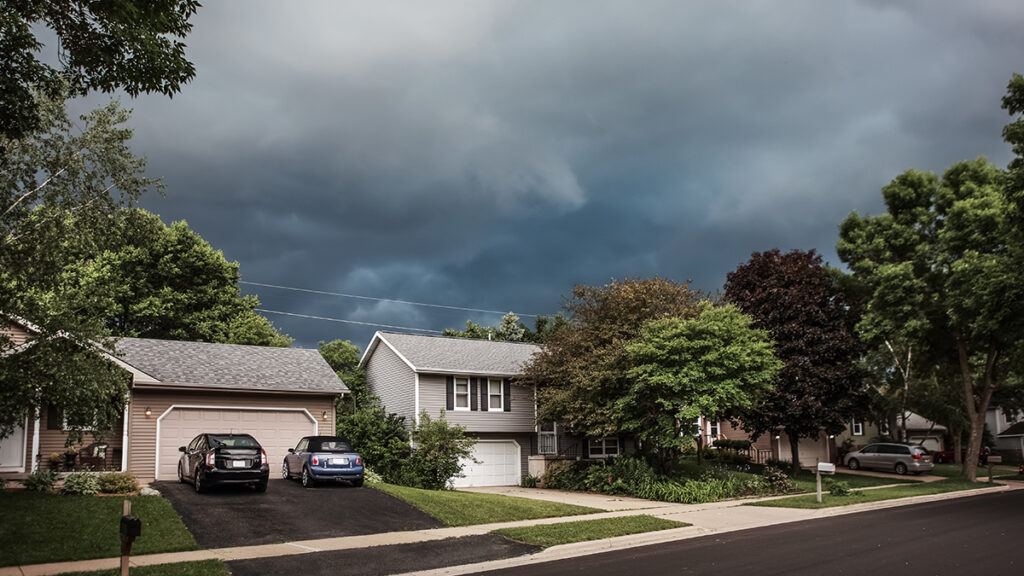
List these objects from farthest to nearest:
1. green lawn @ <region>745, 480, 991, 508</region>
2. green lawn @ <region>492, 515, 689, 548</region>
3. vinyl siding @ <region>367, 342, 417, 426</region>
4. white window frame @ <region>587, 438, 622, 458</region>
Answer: white window frame @ <region>587, 438, 622, 458</region> < vinyl siding @ <region>367, 342, 417, 426</region> < green lawn @ <region>745, 480, 991, 508</region> < green lawn @ <region>492, 515, 689, 548</region>

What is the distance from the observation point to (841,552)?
42.5 ft

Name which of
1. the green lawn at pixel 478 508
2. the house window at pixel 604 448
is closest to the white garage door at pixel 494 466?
the house window at pixel 604 448

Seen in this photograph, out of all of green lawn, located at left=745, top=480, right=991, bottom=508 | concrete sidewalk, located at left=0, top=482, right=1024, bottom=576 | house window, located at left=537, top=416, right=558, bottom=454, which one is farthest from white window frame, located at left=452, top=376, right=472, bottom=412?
green lawn, located at left=745, top=480, right=991, bottom=508

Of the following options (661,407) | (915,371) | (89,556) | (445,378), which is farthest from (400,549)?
(915,371)

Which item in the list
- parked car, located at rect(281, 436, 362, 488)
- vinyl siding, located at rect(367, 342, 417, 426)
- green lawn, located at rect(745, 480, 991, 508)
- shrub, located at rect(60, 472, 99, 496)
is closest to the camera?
shrub, located at rect(60, 472, 99, 496)

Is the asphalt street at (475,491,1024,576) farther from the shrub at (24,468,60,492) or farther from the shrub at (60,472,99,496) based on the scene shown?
the shrub at (24,468,60,492)

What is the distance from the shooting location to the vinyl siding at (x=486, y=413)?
30891 mm

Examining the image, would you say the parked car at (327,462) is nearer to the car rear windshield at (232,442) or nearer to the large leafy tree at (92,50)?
the car rear windshield at (232,442)

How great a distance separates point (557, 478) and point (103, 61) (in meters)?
23.3

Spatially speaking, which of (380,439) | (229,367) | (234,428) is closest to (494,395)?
(380,439)

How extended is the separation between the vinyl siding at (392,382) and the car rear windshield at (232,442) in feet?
33.5

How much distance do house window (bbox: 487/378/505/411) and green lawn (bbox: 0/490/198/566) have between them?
16393 millimetres

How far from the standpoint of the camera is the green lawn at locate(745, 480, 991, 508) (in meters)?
22.4

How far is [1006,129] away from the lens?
20359mm
